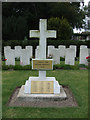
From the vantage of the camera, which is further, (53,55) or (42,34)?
(53,55)

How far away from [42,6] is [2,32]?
274 inches

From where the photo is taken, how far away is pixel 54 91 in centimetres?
414

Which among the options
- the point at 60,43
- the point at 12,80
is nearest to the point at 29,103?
the point at 12,80

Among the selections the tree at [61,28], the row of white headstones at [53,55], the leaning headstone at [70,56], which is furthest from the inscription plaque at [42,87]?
the tree at [61,28]

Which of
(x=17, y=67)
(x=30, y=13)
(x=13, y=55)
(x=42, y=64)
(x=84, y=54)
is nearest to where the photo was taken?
(x=42, y=64)

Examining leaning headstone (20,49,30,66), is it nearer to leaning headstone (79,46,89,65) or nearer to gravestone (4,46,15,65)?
gravestone (4,46,15,65)

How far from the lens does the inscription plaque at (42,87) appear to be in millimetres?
4140

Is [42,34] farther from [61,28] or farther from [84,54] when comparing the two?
[61,28]

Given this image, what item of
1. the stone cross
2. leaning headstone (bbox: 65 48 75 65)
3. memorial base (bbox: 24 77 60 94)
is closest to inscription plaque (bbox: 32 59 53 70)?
the stone cross

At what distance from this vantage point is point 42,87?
4160 millimetres

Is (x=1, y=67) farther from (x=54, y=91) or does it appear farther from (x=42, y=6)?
(x=42, y=6)

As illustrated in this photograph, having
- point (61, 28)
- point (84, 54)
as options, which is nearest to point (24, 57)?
point (84, 54)

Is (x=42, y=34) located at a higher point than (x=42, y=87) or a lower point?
higher

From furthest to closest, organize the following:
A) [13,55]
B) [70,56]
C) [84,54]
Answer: [84,54]
[70,56]
[13,55]
